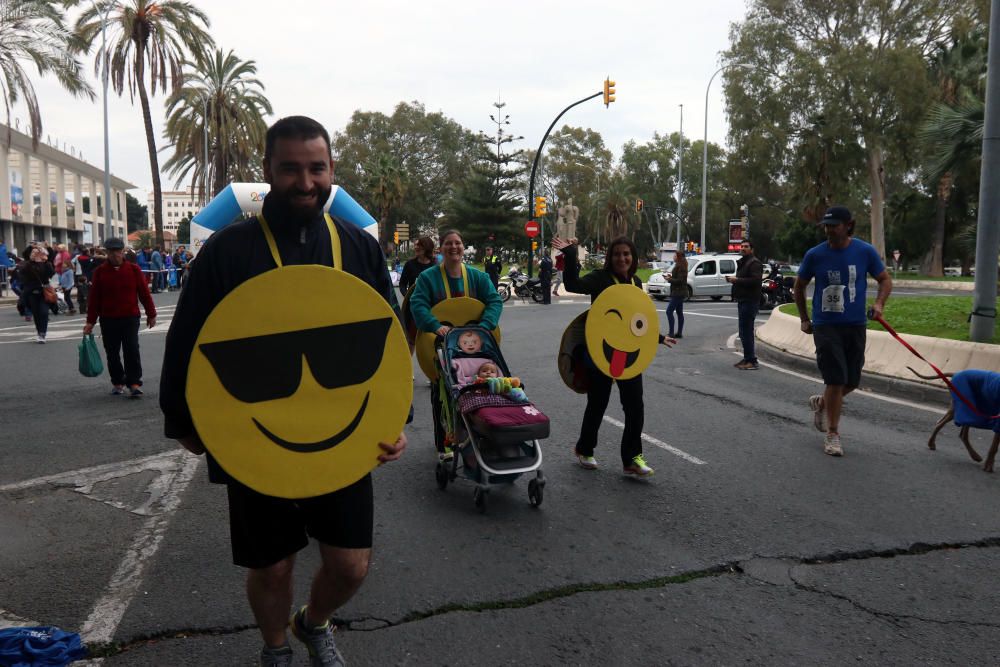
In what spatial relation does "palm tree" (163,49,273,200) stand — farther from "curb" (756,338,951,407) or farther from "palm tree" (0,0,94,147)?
"curb" (756,338,951,407)

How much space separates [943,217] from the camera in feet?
141

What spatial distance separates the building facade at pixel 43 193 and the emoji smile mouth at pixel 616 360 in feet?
126

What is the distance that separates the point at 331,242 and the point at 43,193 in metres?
60.2

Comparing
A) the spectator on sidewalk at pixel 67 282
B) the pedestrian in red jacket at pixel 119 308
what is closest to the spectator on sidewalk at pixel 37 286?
the pedestrian in red jacket at pixel 119 308

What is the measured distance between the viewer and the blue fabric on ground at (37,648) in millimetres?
2570

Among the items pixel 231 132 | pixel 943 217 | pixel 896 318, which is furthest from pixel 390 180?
pixel 896 318

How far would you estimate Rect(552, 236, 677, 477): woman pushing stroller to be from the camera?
5.43 metres

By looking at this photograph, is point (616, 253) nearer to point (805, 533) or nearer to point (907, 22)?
point (805, 533)

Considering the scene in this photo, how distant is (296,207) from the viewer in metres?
2.37

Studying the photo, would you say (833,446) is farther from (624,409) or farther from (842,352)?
(624,409)

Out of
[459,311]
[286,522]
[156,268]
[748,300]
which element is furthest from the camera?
[156,268]

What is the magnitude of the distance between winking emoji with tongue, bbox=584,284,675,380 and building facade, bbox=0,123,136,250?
3822 cm

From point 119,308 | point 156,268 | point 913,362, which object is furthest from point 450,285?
point 156,268

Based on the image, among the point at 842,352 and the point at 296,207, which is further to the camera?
the point at 842,352
